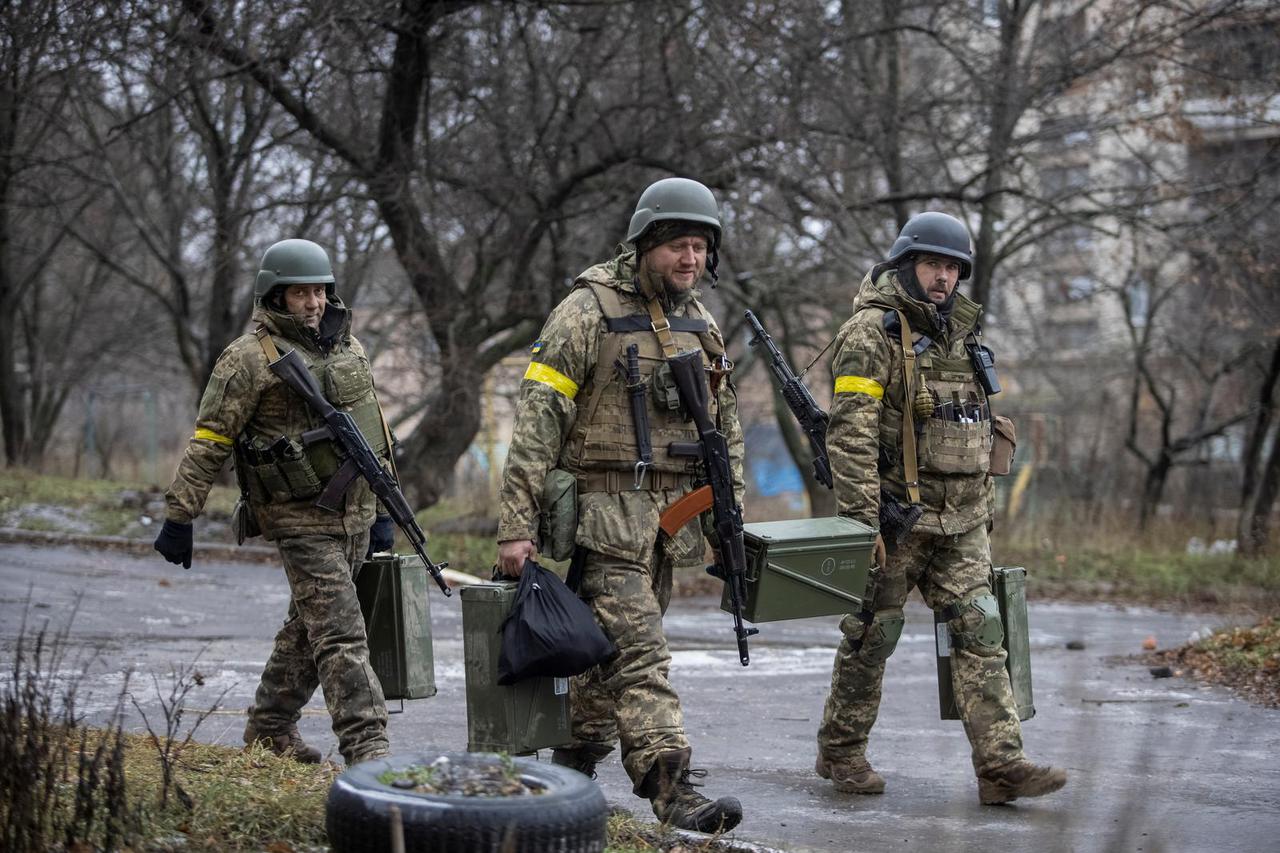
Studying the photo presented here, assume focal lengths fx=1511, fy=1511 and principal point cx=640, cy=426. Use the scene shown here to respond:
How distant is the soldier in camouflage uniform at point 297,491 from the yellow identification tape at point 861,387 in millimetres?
1895

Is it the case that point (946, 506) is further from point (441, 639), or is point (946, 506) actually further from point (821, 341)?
point (821, 341)

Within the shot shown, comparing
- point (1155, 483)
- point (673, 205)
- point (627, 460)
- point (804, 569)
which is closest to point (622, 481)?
point (627, 460)

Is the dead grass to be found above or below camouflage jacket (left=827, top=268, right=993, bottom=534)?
below

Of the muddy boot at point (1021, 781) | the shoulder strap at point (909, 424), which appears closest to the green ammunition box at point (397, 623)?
the shoulder strap at point (909, 424)

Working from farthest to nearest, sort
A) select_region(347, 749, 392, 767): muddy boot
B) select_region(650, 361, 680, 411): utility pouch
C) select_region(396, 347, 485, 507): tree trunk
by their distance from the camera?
select_region(396, 347, 485, 507): tree trunk
select_region(347, 749, 392, 767): muddy boot
select_region(650, 361, 680, 411): utility pouch

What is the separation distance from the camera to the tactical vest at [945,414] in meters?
5.95

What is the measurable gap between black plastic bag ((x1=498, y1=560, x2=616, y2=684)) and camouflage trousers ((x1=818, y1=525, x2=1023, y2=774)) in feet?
4.87

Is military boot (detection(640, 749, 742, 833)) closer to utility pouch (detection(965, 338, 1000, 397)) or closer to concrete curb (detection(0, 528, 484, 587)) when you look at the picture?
utility pouch (detection(965, 338, 1000, 397))

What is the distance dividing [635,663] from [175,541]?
1903 millimetres

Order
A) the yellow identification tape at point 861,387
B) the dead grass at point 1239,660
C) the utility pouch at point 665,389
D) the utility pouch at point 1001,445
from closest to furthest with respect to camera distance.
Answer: the utility pouch at point 665,389, the yellow identification tape at point 861,387, the utility pouch at point 1001,445, the dead grass at point 1239,660

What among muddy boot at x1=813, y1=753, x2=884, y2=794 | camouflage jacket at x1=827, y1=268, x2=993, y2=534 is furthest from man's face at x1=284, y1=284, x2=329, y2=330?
muddy boot at x1=813, y1=753, x2=884, y2=794

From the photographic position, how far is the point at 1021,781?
5.64 m

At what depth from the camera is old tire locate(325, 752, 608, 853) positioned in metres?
3.44

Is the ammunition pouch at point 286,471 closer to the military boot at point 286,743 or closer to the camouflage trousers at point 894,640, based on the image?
the military boot at point 286,743
